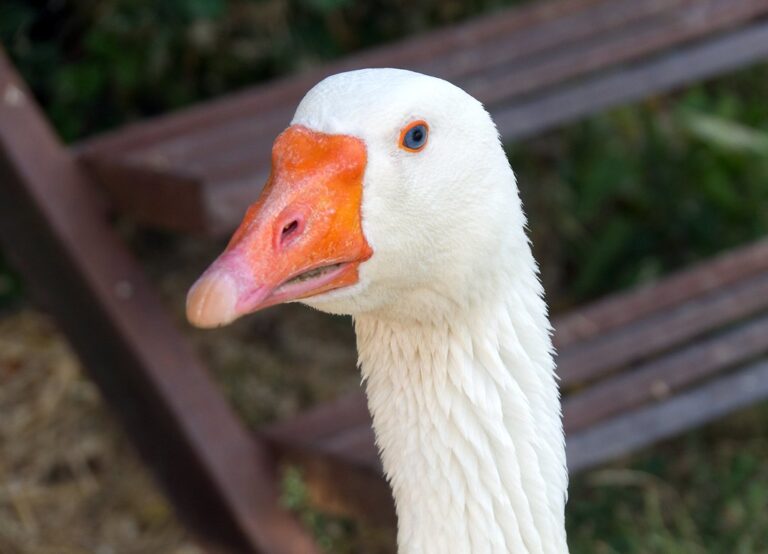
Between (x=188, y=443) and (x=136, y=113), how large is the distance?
79.3 inches

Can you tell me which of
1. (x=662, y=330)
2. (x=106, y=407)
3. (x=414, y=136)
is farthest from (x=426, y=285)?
(x=106, y=407)

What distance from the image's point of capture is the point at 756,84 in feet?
20.2

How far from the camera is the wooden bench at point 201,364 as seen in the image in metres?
3.61

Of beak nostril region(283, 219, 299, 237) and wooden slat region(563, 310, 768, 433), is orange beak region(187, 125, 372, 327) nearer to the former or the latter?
beak nostril region(283, 219, 299, 237)

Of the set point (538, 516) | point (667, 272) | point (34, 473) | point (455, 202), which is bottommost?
point (667, 272)

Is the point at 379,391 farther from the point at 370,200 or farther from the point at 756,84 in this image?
the point at 756,84

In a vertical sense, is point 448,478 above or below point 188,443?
above

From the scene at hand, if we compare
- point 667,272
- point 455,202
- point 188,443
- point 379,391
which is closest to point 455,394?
point 379,391

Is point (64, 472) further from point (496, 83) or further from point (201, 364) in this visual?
point (496, 83)

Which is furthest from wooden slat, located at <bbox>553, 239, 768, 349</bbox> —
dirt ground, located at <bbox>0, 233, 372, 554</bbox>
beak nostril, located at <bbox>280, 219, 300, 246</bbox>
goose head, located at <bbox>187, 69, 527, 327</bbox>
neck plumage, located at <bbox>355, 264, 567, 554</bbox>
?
beak nostril, located at <bbox>280, 219, 300, 246</bbox>

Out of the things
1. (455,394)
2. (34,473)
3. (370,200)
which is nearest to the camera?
(370,200)

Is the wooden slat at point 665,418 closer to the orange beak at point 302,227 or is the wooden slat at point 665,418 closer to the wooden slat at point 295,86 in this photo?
the wooden slat at point 295,86

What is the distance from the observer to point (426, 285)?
6.93 ft

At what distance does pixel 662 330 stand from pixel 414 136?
199 centimetres
